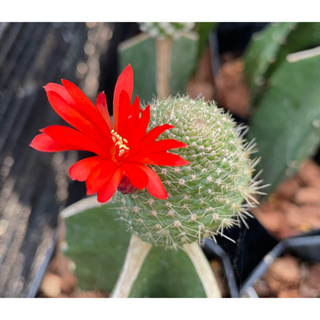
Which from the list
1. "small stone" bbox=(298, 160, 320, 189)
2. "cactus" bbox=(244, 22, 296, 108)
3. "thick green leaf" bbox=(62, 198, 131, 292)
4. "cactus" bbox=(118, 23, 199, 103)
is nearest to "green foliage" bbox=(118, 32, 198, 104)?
"cactus" bbox=(118, 23, 199, 103)

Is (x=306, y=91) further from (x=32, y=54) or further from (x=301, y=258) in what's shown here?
(x=32, y=54)

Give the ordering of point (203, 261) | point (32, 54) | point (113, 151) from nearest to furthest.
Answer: point (113, 151) < point (203, 261) < point (32, 54)

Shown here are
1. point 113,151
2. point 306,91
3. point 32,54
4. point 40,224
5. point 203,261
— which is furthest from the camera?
point 40,224

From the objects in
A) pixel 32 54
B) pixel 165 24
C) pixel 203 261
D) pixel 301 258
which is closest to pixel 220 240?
pixel 203 261

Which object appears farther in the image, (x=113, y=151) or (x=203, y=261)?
(x=203, y=261)

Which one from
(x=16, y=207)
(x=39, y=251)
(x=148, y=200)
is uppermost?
(x=148, y=200)

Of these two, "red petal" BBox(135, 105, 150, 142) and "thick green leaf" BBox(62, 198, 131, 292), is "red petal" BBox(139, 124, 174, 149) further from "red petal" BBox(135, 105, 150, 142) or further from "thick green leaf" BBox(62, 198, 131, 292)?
"thick green leaf" BBox(62, 198, 131, 292)

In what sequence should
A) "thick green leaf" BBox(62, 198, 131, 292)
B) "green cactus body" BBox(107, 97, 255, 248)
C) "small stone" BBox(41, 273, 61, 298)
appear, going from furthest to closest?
"small stone" BBox(41, 273, 61, 298) < "thick green leaf" BBox(62, 198, 131, 292) < "green cactus body" BBox(107, 97, 255, 248)

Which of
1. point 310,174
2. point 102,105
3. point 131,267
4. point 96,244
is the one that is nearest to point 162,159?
point 102,105
